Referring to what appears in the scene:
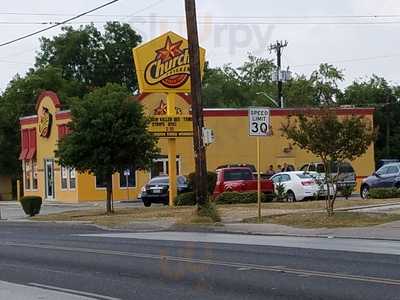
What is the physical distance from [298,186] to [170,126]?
21.2 ft

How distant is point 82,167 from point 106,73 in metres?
54.8

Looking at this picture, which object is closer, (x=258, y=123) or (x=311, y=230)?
(x=311, y=230)

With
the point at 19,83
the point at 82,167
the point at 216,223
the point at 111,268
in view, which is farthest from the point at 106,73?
the point at 111,268

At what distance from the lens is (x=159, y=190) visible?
37.8m

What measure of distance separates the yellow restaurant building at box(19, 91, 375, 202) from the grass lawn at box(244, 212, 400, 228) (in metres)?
22.8

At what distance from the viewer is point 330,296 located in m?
9.96

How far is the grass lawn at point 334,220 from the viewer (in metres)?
21.3

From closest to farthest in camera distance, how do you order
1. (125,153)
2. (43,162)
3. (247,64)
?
(125,153)
(43,162)
(247,64)

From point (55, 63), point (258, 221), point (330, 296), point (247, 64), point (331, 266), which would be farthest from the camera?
point (247, 64)

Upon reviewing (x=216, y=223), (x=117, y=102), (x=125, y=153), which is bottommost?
(x=216, y=223)

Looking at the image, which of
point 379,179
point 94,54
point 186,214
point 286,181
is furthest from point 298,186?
point 94,54

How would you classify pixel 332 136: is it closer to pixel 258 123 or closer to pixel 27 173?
pixel 258 123

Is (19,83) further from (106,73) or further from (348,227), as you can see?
(348,227)

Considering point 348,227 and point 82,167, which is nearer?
point 348,227
